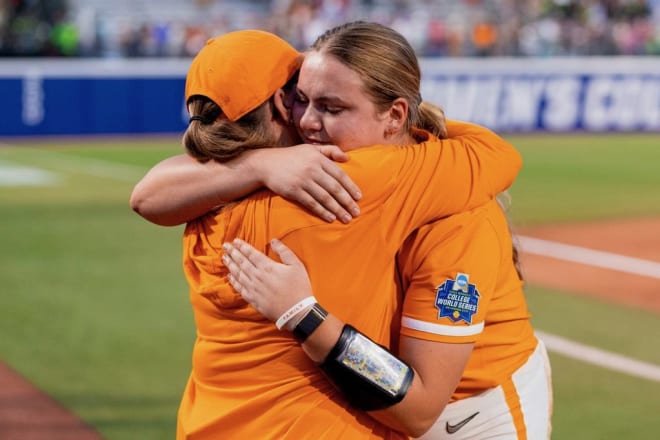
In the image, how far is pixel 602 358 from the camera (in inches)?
271

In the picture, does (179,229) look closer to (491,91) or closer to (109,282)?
Answer: (109,282)

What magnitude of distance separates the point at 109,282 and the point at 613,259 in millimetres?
4985

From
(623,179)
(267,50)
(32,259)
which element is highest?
(267,50)


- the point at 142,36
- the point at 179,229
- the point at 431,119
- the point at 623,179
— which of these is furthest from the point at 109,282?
the point at 142,36

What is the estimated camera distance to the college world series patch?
241cm

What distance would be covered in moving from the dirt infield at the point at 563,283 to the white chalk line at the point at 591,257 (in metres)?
0.15

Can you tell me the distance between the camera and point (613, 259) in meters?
10.2

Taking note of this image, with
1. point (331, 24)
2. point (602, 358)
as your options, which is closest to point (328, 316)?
point (602, 358)

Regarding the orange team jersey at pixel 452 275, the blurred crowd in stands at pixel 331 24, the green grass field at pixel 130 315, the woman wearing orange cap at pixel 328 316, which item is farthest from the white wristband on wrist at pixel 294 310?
the blurred crowd in stands at pixel 331 24

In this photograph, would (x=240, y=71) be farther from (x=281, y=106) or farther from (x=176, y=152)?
(x=176, y=152)

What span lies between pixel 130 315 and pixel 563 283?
3892 millimetres

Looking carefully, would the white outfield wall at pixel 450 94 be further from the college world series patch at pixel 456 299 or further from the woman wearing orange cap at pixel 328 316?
the college world series patch at pixel 456 299

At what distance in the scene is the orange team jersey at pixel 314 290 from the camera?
93.7 inches

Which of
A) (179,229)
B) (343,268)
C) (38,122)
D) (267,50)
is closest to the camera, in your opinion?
(343,268)
